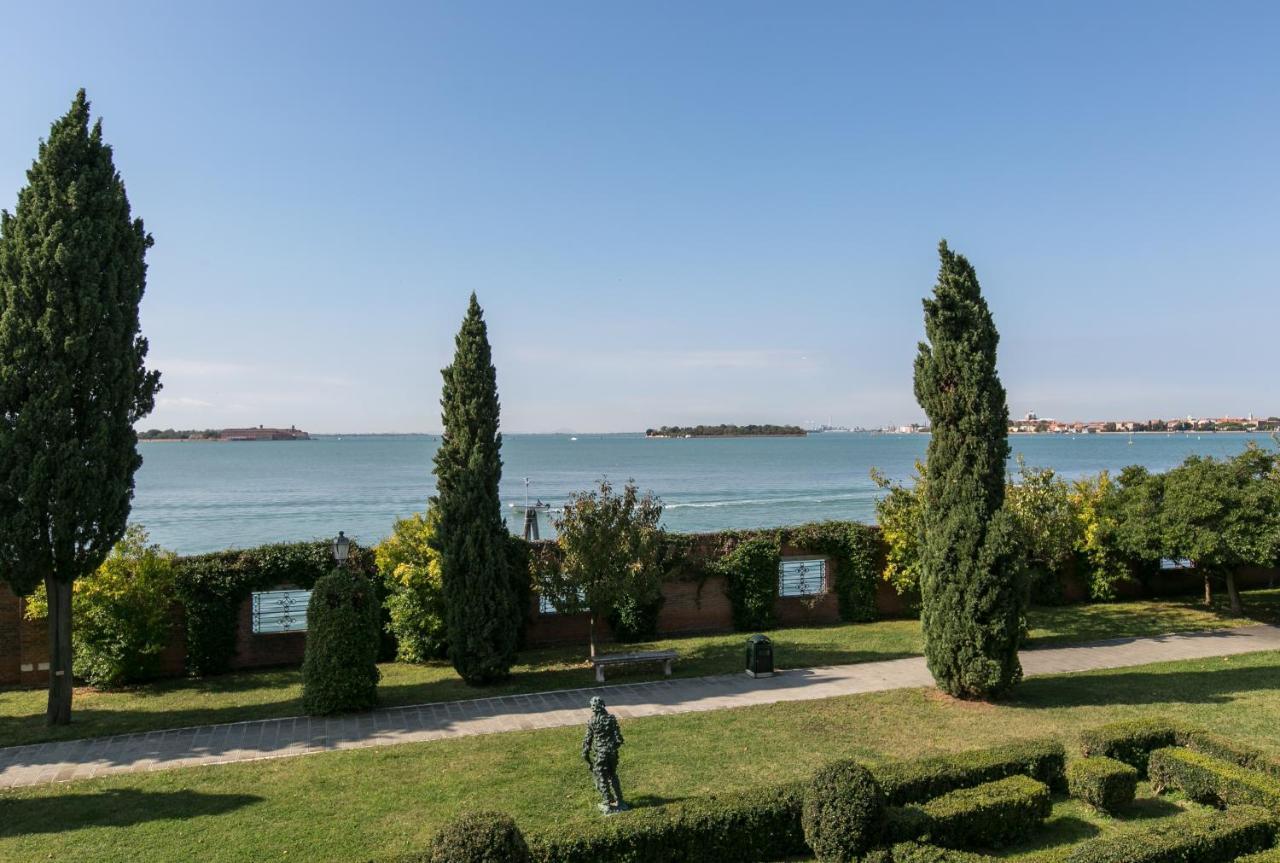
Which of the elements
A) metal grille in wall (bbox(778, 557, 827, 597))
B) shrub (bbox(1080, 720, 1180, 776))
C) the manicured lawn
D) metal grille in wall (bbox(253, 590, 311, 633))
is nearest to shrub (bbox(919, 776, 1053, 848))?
the manicured lawn

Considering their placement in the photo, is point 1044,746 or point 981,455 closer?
point 1044,746

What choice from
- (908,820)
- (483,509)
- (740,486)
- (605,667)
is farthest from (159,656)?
(740,486)

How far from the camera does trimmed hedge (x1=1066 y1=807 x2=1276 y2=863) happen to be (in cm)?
729

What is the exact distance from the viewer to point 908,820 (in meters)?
7.96

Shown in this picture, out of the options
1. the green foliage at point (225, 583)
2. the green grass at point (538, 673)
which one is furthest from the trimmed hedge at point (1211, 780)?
the green foliage at point (225, 583)

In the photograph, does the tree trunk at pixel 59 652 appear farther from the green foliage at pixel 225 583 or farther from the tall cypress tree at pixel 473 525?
the tall cypress tree at pixel 473 525

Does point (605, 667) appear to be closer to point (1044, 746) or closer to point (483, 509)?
point (483, 509)

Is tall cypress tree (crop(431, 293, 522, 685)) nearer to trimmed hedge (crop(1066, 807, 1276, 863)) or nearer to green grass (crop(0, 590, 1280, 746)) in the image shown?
green grass (crop(0, 590, 1280, 746))

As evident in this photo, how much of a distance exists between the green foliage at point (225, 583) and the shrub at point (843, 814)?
11.8m

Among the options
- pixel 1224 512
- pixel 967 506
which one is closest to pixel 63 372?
pixel 967 506

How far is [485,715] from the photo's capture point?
1303cm

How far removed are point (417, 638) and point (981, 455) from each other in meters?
11.9

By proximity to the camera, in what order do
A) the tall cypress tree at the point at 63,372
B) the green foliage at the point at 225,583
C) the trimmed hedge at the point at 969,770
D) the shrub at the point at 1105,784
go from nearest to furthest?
Answer: 1. the trimmed hedge at the point at 969,770
2. the shrub at the point at 1105,784
3. the tall cypress tree at the point at 63,372
4. the green foliage at the point at 225,583

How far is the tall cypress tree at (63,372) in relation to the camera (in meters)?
12.2
